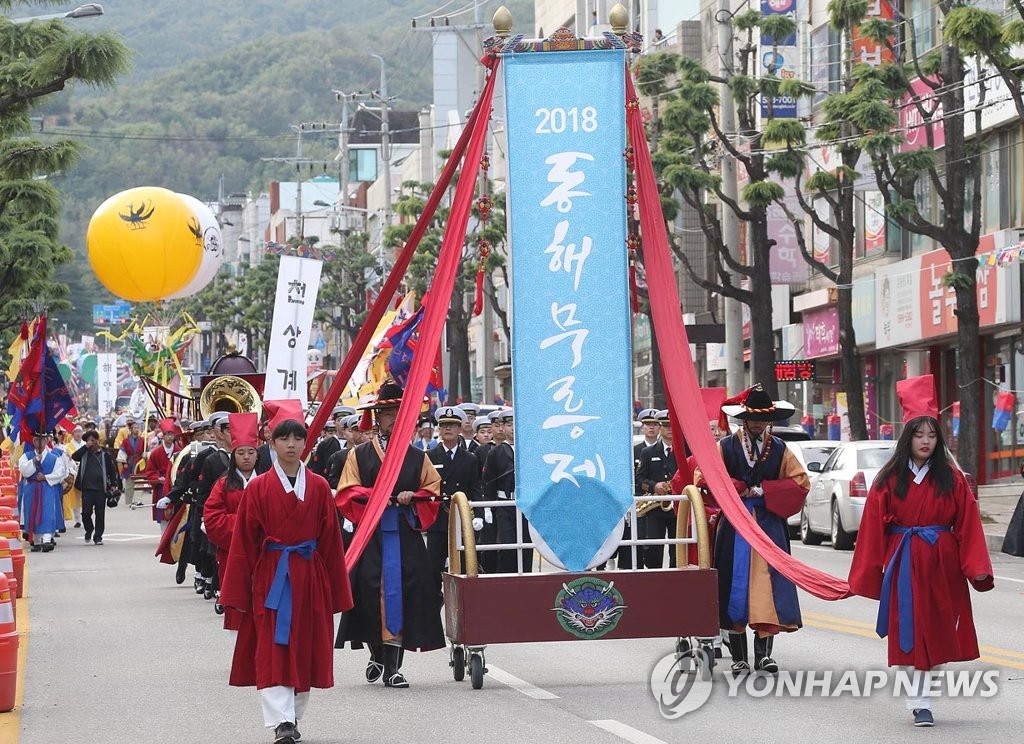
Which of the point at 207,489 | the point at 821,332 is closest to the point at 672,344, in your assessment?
the point at 207,489

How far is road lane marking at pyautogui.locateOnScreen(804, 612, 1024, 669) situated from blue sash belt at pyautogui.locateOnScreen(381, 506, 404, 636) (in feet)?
10.4

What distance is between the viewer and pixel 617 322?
438 inches

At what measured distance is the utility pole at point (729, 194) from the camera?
3312 cm

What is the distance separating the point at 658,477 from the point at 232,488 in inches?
261

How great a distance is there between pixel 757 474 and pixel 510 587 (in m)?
2.10

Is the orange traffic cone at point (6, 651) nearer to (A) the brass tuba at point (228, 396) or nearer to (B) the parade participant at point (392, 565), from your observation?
(B) the parade participant at point (392, 565)

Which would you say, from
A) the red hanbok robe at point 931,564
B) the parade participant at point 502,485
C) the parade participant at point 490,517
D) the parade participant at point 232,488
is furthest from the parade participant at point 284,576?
the parade participant at point 502,485

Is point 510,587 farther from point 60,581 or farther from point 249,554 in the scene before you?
point 60,581

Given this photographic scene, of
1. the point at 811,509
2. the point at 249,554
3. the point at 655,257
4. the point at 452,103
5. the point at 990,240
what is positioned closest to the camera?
the point at 249,554

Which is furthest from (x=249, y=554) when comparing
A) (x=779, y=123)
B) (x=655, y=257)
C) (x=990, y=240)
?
(x=990, y=240)

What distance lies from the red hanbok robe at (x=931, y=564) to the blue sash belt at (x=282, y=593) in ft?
10.1

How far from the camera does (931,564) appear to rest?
998 cm

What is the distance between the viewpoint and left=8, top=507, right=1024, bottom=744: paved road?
32.2 ft

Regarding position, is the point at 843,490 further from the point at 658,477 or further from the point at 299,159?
the point at 299,159
